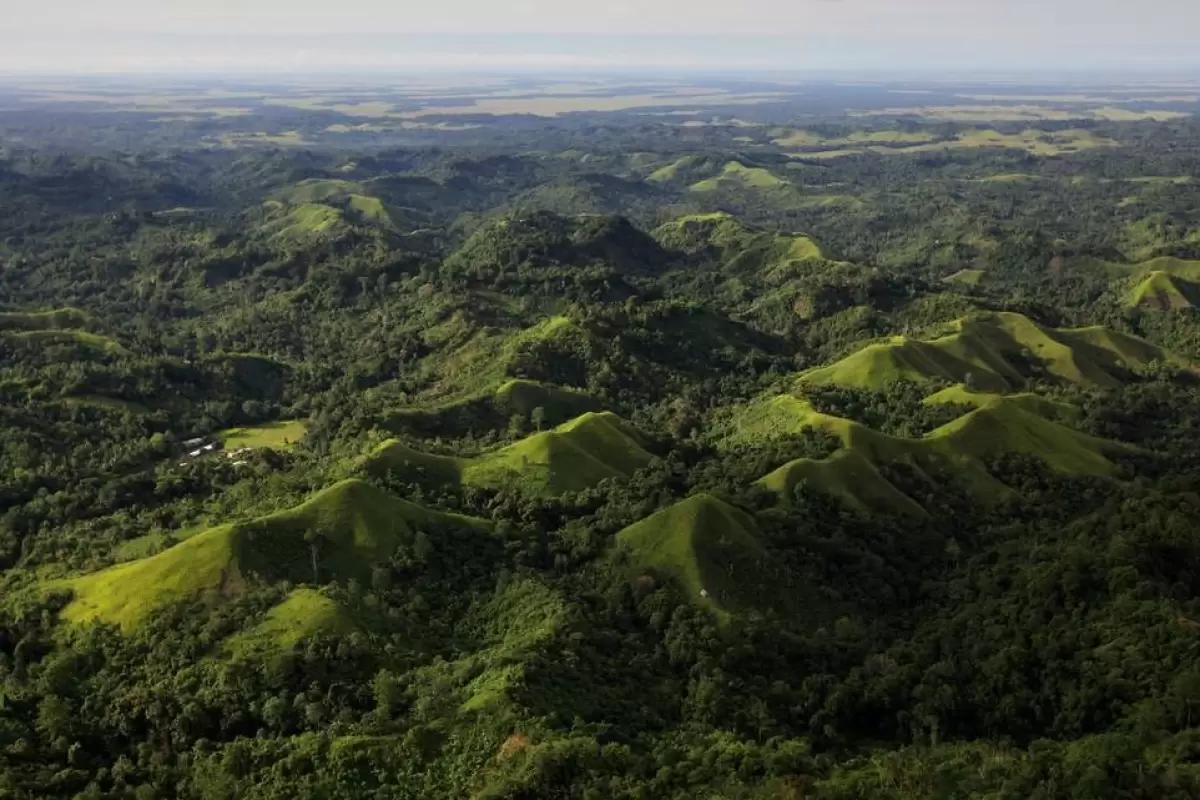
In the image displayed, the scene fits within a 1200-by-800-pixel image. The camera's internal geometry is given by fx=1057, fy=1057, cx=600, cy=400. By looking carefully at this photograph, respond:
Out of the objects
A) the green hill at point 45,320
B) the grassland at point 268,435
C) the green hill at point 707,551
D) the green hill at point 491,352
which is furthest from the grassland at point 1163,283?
the green hill at point 45,320

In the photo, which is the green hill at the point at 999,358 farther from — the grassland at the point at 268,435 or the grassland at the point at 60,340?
the grassland at the point at 60,340

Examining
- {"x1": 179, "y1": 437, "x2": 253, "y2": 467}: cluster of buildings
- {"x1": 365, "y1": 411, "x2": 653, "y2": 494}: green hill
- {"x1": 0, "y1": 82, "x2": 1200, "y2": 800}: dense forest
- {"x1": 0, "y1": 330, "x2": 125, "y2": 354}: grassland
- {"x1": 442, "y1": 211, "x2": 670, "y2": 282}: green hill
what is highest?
{"x1": 442, "y1": 211, "x2": 670, "y2": 282}: green hill

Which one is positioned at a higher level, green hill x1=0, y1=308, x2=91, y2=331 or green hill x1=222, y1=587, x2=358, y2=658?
green hill x1=0, y1=308, x2=91, y2=331

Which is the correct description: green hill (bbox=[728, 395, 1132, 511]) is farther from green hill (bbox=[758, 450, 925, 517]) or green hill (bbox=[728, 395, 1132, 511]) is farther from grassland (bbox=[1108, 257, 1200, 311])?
grassland (bbox=[1108, 257, 1200, 311])

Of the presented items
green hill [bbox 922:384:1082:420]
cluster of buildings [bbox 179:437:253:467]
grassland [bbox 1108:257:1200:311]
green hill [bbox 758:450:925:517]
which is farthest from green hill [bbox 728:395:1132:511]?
grassland [bbox 1108:257:1200:311]

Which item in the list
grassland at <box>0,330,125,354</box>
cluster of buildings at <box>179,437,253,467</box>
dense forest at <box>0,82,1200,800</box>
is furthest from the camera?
grassland at <box>0,330,125,354</box>

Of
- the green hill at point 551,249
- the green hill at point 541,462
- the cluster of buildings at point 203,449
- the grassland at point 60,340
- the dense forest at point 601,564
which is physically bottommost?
the cluster of buildings at point 203,449
